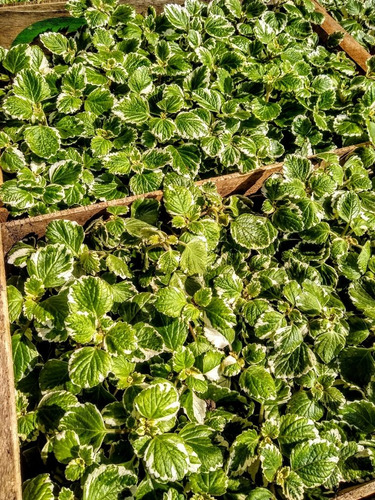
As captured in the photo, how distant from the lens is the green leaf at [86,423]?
1.26 m

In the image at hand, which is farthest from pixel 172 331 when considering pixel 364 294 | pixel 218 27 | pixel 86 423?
pixel 218 27

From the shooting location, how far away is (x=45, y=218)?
157 centimetres

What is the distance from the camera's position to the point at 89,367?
125 centimetres

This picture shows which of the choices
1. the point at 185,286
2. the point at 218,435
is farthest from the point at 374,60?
the point at 218,435

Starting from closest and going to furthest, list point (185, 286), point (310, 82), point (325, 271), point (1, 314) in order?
point (1, 314) → point (185, 286) → point (325, 271) → point (310, 82)

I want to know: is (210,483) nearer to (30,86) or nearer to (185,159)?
(185,159)

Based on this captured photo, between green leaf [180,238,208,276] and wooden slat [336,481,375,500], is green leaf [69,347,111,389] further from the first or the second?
wooden slat [336,481,375,500]

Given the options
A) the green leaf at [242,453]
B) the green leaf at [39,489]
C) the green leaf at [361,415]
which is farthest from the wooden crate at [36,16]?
the green leaf at [39,489]

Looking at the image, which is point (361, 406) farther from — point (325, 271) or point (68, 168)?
point (68, 168)

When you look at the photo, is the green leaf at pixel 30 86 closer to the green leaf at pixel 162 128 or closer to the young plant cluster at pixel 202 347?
the green leaf at pixel 162 128

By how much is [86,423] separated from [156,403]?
23cm

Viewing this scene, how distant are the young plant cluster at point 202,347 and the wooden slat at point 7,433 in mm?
163

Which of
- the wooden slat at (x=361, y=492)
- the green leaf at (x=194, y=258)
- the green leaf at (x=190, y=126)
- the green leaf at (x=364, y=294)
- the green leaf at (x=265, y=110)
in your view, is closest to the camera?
the wooden slat at (x=361, y=492)

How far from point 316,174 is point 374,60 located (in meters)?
0.89
